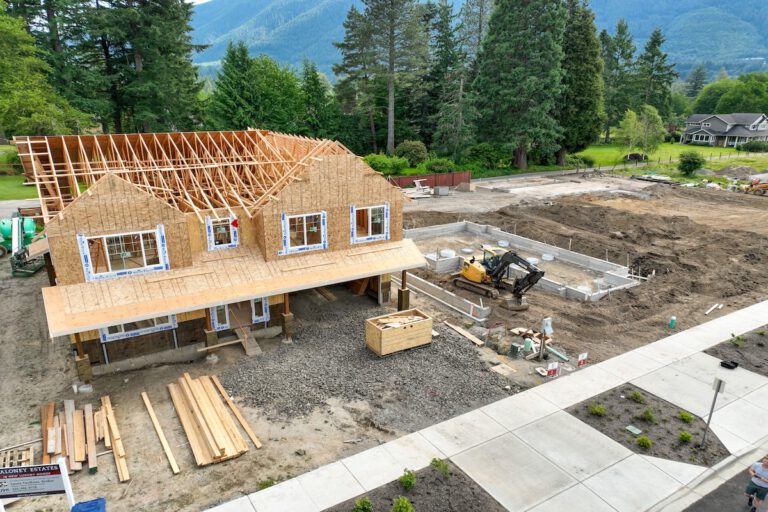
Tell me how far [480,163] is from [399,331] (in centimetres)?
4488

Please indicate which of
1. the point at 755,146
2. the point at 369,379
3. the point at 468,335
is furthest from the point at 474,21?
the point at 369,379

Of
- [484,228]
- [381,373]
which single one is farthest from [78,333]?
[484,228]

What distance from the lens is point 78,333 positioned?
51.1ft

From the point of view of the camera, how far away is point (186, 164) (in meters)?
22.4

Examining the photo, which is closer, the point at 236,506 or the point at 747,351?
the point at 236,506

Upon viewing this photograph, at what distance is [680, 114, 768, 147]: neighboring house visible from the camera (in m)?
87.9

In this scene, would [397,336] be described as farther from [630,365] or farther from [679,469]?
[679,469]

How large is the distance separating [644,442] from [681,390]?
3.89 m

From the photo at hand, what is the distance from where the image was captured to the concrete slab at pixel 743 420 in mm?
13914

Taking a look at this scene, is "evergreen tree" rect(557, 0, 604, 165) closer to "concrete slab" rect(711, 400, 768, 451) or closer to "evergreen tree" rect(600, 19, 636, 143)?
"evergreen tree" rect(600, 19, 636, 143)

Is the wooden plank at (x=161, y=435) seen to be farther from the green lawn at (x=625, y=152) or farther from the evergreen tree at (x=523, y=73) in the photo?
the green lawn at (x=625, y=152)

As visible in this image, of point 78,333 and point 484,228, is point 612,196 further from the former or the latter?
point 78,333

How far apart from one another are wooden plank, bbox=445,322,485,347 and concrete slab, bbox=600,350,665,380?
447cm

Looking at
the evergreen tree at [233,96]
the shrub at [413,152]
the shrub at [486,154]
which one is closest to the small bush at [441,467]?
the shrub at [413,152]
